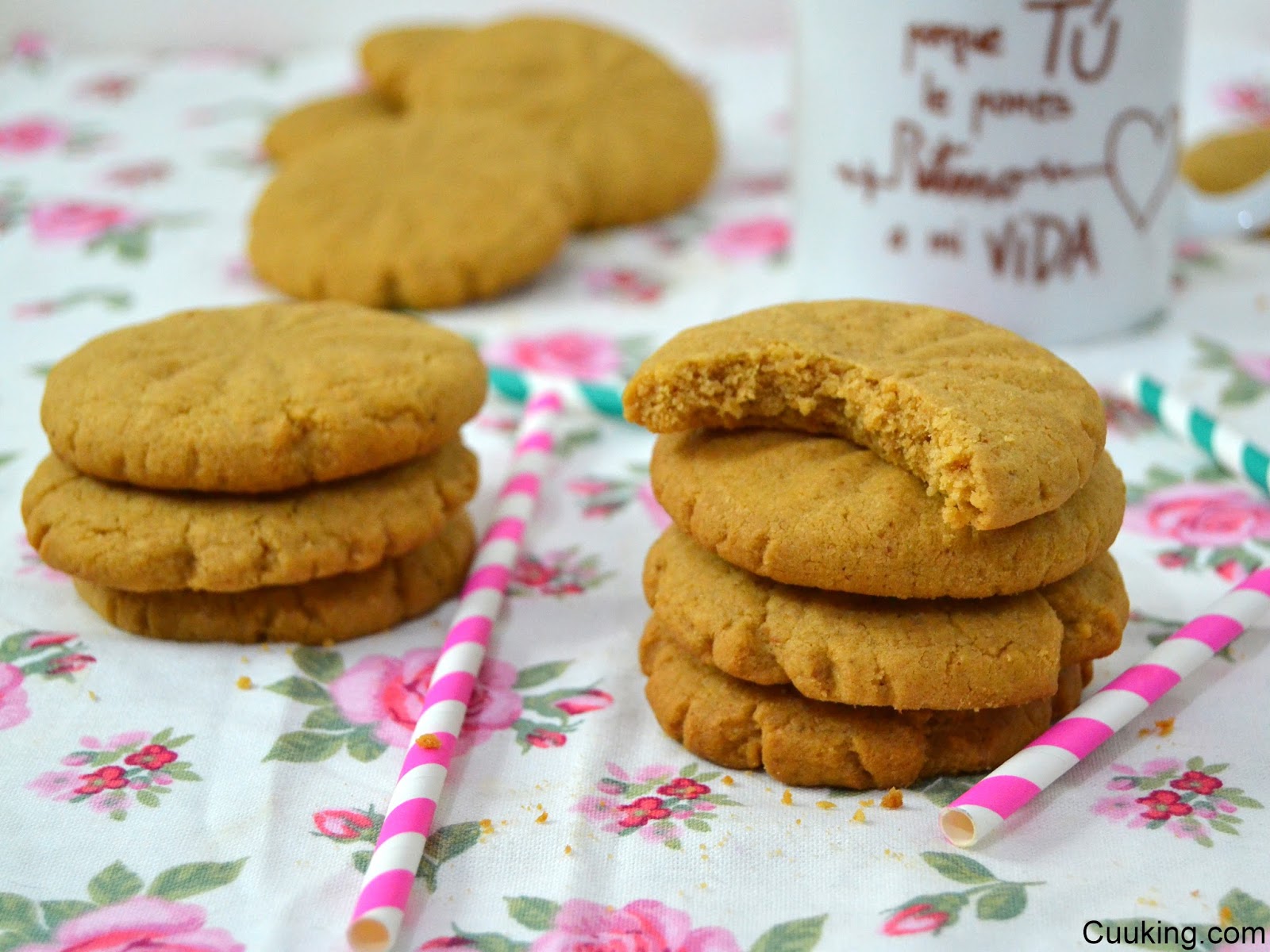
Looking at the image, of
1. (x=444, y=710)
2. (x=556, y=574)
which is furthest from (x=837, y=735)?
(x=556, y=574)

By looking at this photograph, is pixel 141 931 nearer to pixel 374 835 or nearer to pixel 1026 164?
pixel 374 835

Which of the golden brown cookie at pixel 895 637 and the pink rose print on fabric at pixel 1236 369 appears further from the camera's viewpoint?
the pink rose print on fabric at pixel 1236 369

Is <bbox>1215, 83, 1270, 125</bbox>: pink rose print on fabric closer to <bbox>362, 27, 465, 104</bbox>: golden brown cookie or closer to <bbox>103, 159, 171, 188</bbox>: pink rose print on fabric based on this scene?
<bbox>362, 27, 465, 104</bbox>: golden brown cookie

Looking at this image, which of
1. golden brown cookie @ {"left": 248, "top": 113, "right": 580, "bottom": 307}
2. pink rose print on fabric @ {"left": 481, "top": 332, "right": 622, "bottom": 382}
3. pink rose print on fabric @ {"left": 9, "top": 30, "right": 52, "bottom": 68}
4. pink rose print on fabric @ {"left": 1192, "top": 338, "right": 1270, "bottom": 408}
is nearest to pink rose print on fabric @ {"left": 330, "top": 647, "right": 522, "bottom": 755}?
pink rose print on fabric @ {"left": 481, "top": 332, "right": 622, "bottom": 382}

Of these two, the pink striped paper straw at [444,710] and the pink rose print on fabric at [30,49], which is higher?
the pink rose print on fabric at [30,49]

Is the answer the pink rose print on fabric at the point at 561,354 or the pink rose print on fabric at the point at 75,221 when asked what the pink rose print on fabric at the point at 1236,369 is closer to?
the pink rose print on fabric at the point at 561,354

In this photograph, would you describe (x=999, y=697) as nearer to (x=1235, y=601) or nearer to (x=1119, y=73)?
(x=1235, y=601)

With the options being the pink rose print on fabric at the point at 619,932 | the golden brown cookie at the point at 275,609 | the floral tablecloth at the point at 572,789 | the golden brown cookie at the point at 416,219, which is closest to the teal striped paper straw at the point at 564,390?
the floral tablecloth at the point at 572,789
